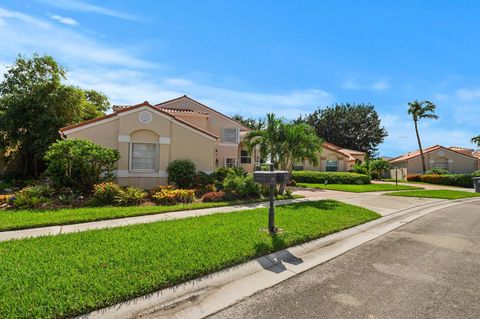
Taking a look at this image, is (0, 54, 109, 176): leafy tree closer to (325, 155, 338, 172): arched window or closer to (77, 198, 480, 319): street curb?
(77, 198, 480, 319): street curb

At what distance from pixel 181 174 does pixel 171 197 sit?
2.61 metres

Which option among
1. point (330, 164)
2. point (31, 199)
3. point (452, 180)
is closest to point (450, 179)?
point (452, 180)

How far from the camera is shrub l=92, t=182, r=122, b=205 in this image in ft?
30.7

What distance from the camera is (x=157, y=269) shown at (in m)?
4.06

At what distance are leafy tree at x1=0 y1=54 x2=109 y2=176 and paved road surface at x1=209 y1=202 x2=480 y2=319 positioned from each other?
1796 centimetres

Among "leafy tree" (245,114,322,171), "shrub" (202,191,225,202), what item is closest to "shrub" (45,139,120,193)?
"shrub" (202,191,225,202)

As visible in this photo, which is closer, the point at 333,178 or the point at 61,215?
the point at 61,215

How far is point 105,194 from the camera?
9445 mm

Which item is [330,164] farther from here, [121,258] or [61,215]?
[121,258]

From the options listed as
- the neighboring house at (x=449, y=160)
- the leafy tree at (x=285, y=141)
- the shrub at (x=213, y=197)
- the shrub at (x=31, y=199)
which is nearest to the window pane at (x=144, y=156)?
the shrub at (x=213, y=197)

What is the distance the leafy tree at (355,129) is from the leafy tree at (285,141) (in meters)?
36.5

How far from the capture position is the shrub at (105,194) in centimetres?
935

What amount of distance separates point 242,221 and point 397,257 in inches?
149

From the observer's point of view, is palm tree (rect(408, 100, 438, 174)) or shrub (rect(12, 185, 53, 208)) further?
palm tree (rect(408, 100, 438, 174))
